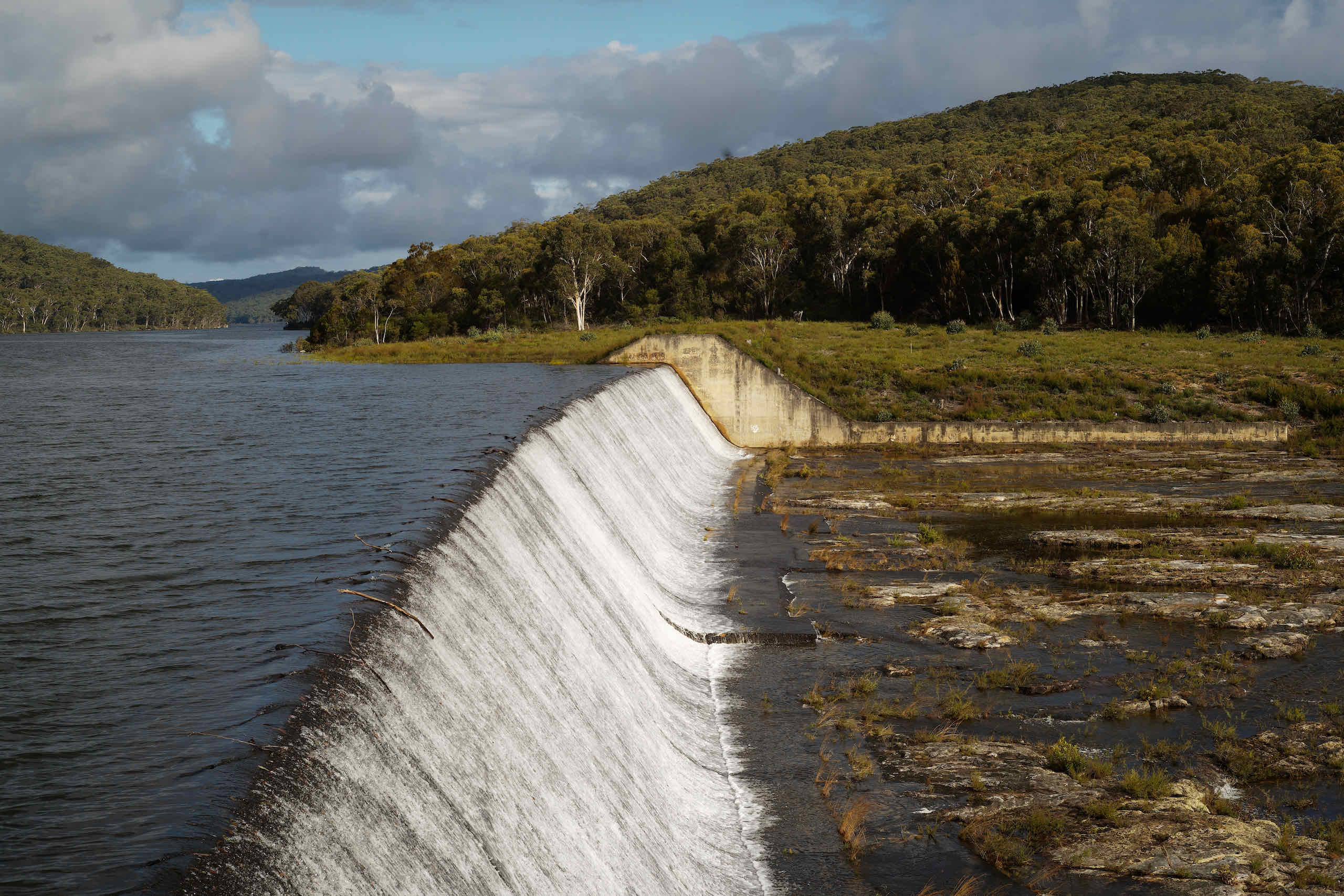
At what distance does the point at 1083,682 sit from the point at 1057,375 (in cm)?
2660

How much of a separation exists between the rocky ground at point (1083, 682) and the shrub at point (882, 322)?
111 ft

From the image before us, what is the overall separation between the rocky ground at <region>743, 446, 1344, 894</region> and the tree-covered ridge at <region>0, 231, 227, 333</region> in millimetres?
147639

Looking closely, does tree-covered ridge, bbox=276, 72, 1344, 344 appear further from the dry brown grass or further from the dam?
the dry brown grass

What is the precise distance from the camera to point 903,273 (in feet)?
222

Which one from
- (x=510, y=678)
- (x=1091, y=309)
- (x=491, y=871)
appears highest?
(x=1091, y=309)

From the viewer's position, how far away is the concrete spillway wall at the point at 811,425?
33.2m

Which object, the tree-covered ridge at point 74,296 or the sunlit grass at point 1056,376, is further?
the tree-covered ridge at point 74,296

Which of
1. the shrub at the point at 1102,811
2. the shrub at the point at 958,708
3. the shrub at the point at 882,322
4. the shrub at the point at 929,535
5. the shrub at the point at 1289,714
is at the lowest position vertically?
the shrub at the point at 1102,811

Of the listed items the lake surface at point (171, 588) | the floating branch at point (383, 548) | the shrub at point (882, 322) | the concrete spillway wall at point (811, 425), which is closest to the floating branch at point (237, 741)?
the lake surface at point (171, 588)

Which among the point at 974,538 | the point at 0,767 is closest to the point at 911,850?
the point at 0,767

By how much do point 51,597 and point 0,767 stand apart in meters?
4.07

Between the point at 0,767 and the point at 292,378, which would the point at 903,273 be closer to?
the point at 292,378

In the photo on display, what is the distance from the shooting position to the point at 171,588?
35.0 ft

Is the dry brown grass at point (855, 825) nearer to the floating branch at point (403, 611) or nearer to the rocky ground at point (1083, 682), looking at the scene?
the rocky ground at point (1083, 682)
